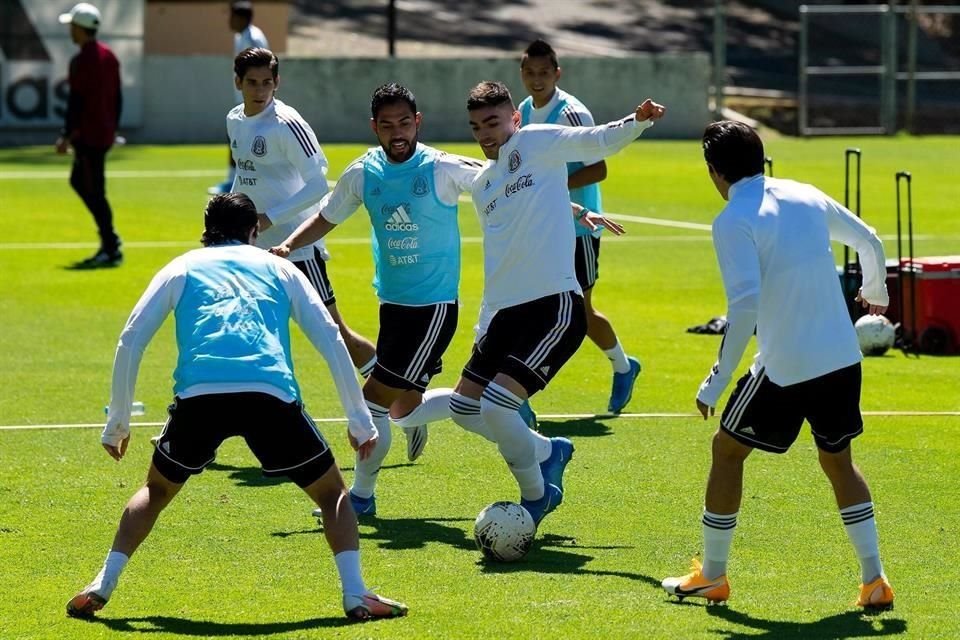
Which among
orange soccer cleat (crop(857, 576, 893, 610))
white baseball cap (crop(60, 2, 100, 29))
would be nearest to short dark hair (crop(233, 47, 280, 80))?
orange soccer cleat (crop(857, 576, 893, 610))

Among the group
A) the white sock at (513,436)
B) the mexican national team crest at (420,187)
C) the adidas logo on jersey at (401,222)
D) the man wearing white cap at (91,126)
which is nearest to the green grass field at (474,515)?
the white sock at (513,436)

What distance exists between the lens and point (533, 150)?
881cm

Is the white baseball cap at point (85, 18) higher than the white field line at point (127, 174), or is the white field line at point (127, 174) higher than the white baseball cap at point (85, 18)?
the white baseball cap at point (85, 18)

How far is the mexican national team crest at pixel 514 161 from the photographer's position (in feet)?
29.0

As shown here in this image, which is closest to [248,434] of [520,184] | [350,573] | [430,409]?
[350,573]

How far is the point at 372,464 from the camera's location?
933cm

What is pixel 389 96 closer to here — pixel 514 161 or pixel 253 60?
pixel 514 161

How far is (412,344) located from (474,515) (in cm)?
97

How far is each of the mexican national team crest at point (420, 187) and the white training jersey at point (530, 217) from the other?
63 centimetres

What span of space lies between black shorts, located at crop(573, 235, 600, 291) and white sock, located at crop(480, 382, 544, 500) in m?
3.33

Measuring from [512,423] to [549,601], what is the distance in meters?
1.27

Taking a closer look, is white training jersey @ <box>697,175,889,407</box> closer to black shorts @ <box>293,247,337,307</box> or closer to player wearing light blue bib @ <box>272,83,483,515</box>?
player wearing light blue bib @ <box>272,83,483,515</box>

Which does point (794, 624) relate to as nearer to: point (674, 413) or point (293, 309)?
point (293, 309)

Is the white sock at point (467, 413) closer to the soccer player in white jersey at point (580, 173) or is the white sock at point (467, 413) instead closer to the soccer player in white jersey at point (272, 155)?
the soccer player in white jersey at point (272, 155)
